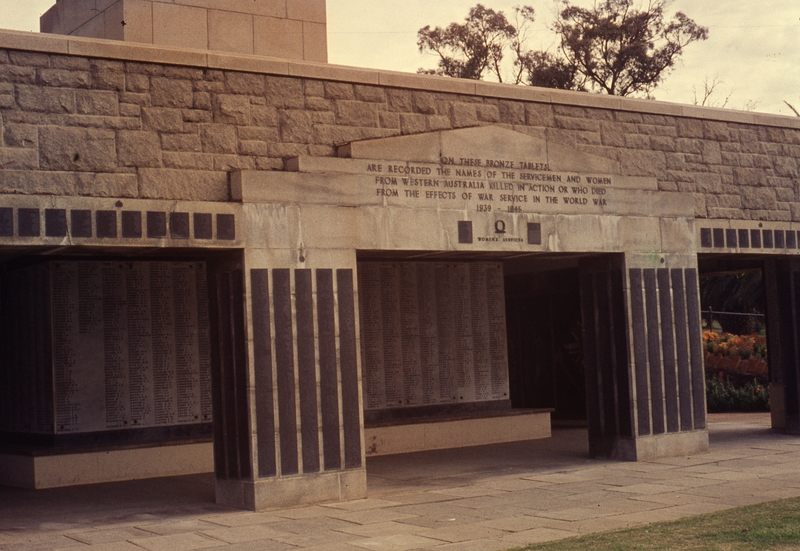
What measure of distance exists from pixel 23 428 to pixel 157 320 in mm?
2020

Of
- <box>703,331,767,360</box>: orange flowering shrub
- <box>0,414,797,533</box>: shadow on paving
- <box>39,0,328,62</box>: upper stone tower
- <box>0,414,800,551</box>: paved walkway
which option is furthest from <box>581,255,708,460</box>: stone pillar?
<box>703,331,767,360</box>: orange flowering shrub

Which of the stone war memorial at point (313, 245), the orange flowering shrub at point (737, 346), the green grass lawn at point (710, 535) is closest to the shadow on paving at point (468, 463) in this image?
the stone war memorial at point (313, 245)

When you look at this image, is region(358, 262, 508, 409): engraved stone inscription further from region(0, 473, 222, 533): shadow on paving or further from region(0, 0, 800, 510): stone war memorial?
region(0, 473, 222, 533): shadow on paving

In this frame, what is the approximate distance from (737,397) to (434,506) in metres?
11.8

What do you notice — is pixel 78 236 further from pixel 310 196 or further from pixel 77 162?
pixel 310 196

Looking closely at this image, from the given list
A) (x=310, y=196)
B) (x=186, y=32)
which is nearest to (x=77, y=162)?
(x=310, y=196)

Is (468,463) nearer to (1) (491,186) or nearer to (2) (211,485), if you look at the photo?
(2) (211,485)

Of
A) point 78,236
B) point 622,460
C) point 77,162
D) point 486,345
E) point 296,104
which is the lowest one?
point 622,460

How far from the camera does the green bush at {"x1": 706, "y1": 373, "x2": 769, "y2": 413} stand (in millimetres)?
19297

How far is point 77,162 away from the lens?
8.88 metres

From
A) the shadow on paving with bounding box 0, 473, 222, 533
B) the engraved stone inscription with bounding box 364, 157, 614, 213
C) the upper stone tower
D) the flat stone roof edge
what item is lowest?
the shadow on paving with bounding box 0, 473, 222, 533

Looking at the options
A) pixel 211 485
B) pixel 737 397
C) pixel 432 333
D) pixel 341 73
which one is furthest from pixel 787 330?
pixel 211 485

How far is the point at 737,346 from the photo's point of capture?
21125mm

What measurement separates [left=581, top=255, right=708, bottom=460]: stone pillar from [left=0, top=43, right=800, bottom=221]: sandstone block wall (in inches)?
48.6
